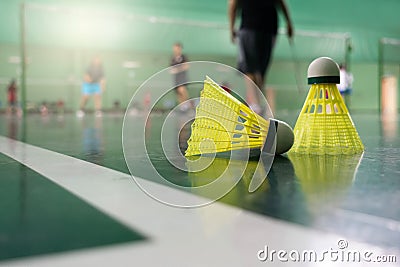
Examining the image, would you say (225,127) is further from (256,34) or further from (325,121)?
(256,34)

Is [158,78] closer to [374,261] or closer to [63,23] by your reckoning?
[374,261]

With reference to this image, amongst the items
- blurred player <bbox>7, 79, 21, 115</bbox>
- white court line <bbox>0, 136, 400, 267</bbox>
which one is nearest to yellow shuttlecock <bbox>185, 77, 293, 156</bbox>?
white court line <bbox>0, 136, 400, 267</bbox>

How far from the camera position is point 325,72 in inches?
66.4

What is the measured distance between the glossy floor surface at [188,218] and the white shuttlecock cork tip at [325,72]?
0.47 m

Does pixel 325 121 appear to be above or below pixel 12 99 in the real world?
below

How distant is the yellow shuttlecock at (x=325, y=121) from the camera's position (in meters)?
1.70

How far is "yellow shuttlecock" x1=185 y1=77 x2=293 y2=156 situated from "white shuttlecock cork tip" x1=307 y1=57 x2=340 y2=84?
8.7 inches

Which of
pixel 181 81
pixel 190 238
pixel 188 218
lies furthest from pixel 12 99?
pixel 190 238

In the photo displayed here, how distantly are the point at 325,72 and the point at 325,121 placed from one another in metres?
0.19

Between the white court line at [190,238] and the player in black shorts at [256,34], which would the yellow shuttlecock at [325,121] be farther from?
the player in black shorts at [256,34]

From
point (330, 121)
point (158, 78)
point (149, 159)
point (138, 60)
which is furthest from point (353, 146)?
point (138, 60)

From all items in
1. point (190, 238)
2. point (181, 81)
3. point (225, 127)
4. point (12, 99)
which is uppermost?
point (12, 99)

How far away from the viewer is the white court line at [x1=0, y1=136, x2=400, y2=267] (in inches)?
21.9

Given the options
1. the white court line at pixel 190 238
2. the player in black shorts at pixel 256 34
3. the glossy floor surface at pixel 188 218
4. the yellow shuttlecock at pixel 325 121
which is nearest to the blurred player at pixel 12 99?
the player in black shorts at pixel 256 34
